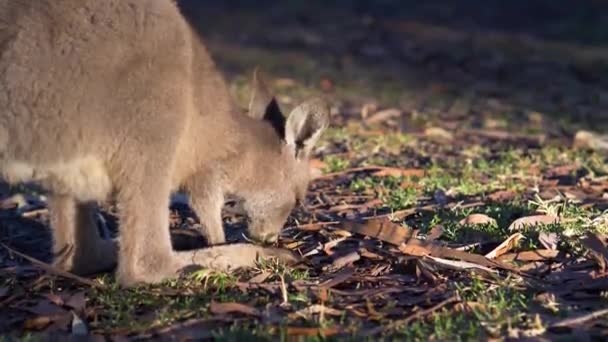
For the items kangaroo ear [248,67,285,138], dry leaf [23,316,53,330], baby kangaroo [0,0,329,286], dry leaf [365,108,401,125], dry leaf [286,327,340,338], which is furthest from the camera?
dry leaf [365,108,401,125]

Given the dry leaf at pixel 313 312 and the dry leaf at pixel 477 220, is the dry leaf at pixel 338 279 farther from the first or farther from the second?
the dry leaf at pixel 477 220

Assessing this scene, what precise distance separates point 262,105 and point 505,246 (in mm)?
1550

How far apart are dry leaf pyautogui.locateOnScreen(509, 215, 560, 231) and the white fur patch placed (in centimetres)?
204

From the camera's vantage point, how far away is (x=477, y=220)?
18.4 feet

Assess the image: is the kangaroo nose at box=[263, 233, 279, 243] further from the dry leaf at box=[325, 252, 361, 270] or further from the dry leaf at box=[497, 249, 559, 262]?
the dry leaf at box=[497, 249, 559, 262]

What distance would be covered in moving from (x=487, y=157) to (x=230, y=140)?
317 centimetres

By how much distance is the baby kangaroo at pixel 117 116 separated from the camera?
4520 millimetres

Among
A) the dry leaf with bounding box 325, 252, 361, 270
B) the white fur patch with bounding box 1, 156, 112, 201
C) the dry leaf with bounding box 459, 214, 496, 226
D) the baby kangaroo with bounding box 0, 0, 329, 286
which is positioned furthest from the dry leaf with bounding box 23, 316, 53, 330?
the dry leaf with bounding box 459, 214, 496, 226

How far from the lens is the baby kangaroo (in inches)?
178

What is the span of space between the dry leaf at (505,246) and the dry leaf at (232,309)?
3.94ft

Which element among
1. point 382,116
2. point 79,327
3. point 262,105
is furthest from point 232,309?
point 382,116

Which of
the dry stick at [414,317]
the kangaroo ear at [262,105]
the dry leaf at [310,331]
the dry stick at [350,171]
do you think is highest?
the kangaroo ear at [262,105]

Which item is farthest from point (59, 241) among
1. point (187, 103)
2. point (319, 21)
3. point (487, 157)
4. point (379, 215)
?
point (319, 21)

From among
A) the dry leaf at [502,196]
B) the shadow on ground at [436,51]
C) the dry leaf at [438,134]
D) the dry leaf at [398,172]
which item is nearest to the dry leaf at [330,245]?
the dry leaf at [502,196]
